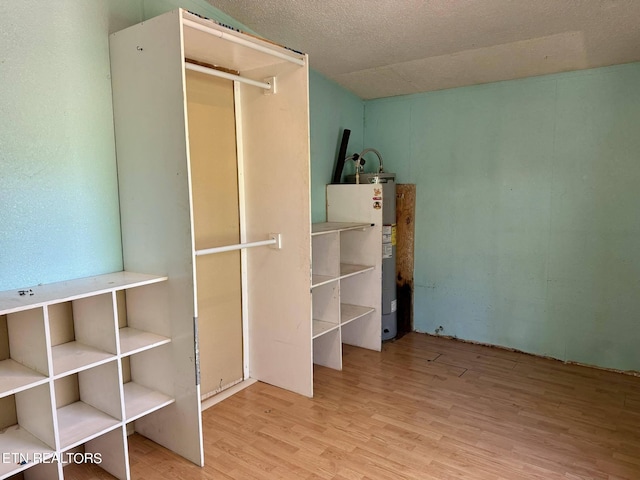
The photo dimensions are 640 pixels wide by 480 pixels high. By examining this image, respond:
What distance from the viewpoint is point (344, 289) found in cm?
369

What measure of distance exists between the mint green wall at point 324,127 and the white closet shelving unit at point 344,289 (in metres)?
0.28

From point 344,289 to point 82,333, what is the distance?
7.05 feet

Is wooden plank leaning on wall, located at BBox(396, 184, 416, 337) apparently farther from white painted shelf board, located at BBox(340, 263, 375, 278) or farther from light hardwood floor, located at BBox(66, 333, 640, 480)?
light hardwood floor, located at BBox(66, 333, 640, 480)

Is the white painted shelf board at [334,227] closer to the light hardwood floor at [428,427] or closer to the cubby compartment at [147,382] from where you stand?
the light hardwood floor at [428,427]

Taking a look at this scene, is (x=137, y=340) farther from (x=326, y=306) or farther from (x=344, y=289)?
(x=344, y=289)

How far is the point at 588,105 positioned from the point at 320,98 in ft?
6.56

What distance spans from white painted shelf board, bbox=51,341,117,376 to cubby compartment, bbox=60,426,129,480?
35 cm

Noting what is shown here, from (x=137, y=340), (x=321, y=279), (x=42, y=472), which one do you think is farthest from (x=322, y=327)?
(x=42, y=472)

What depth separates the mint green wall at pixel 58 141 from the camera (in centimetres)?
181

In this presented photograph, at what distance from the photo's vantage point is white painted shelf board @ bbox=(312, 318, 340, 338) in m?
2.95

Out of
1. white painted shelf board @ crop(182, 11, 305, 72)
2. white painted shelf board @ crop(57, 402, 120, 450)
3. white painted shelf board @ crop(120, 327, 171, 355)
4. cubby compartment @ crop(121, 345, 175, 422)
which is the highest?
white painted shelf board @ crop(182, 11, 305, 72)

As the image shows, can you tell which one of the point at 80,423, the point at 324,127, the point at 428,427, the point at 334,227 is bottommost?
the point at 428,427

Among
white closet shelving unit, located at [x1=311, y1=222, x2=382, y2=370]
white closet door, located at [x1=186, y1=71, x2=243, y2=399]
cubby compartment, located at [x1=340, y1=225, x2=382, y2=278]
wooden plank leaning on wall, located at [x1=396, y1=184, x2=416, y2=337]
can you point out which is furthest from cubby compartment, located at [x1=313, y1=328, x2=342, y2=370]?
wooden plank leaning on wall, located at [x1=396, y1=184, x2=416, y2=337]

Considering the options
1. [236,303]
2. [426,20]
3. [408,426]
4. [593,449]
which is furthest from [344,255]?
[593,449]
